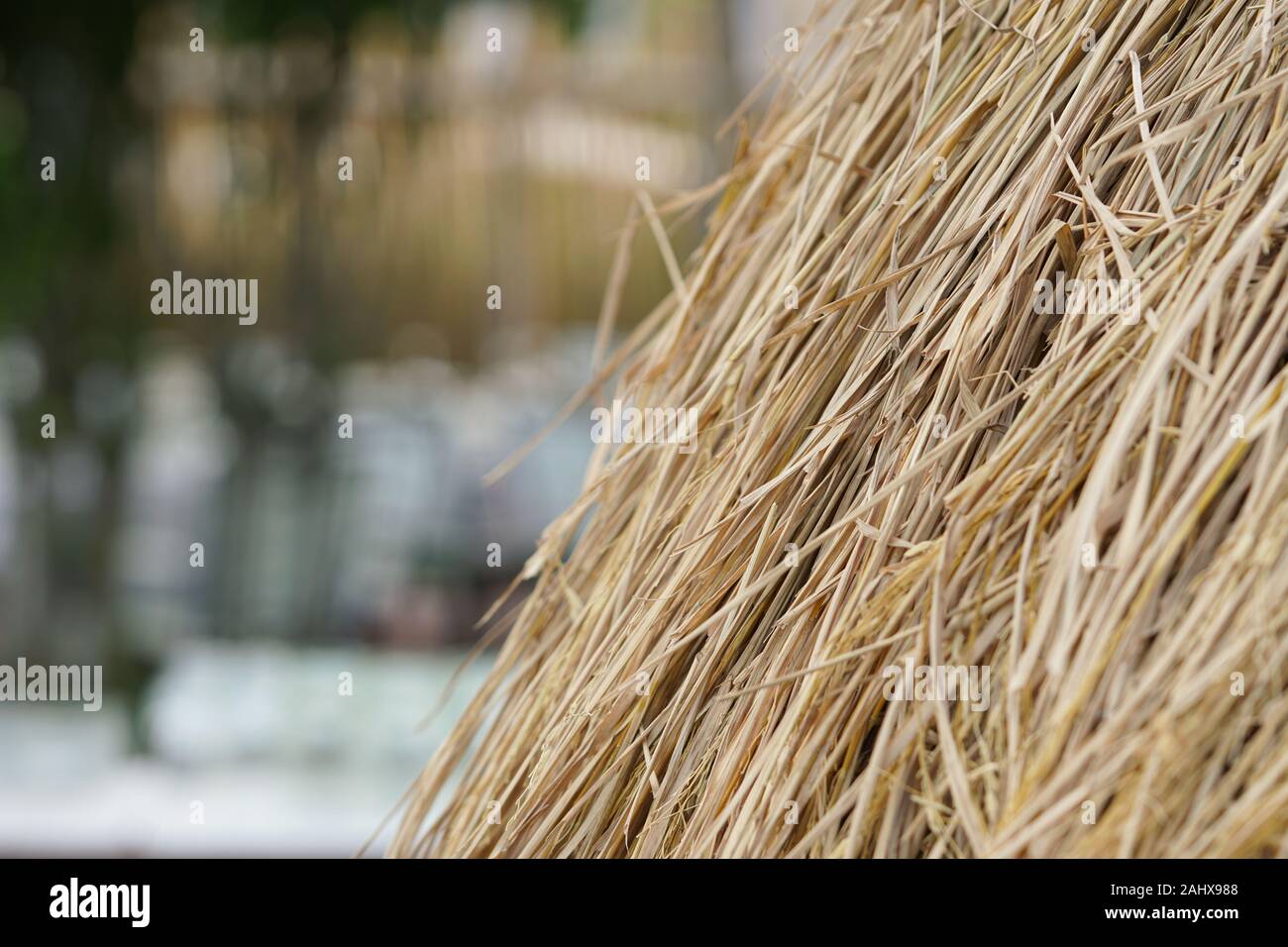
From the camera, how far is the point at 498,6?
242cm

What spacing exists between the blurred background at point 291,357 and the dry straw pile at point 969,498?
62.9 inches

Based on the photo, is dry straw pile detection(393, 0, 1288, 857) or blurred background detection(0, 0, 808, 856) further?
blurred background detection(0, 0, 808, 856)

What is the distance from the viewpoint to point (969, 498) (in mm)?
311

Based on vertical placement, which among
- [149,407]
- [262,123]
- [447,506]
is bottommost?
[447,506]

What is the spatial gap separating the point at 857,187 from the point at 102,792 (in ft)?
6.85

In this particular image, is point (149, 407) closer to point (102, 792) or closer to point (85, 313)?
point (85, 313)

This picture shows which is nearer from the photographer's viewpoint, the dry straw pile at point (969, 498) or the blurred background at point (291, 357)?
the dry straw pile at point (969, 498)

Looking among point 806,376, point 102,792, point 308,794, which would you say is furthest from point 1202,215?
point 102,792

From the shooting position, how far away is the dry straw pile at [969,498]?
0.27 metres

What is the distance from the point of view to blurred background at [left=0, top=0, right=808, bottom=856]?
216cm

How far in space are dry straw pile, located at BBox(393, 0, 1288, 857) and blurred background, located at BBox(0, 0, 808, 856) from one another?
5.24ft

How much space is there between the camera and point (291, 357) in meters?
2.50

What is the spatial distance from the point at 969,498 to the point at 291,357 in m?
2.34

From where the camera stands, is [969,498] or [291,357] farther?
[291,357]
